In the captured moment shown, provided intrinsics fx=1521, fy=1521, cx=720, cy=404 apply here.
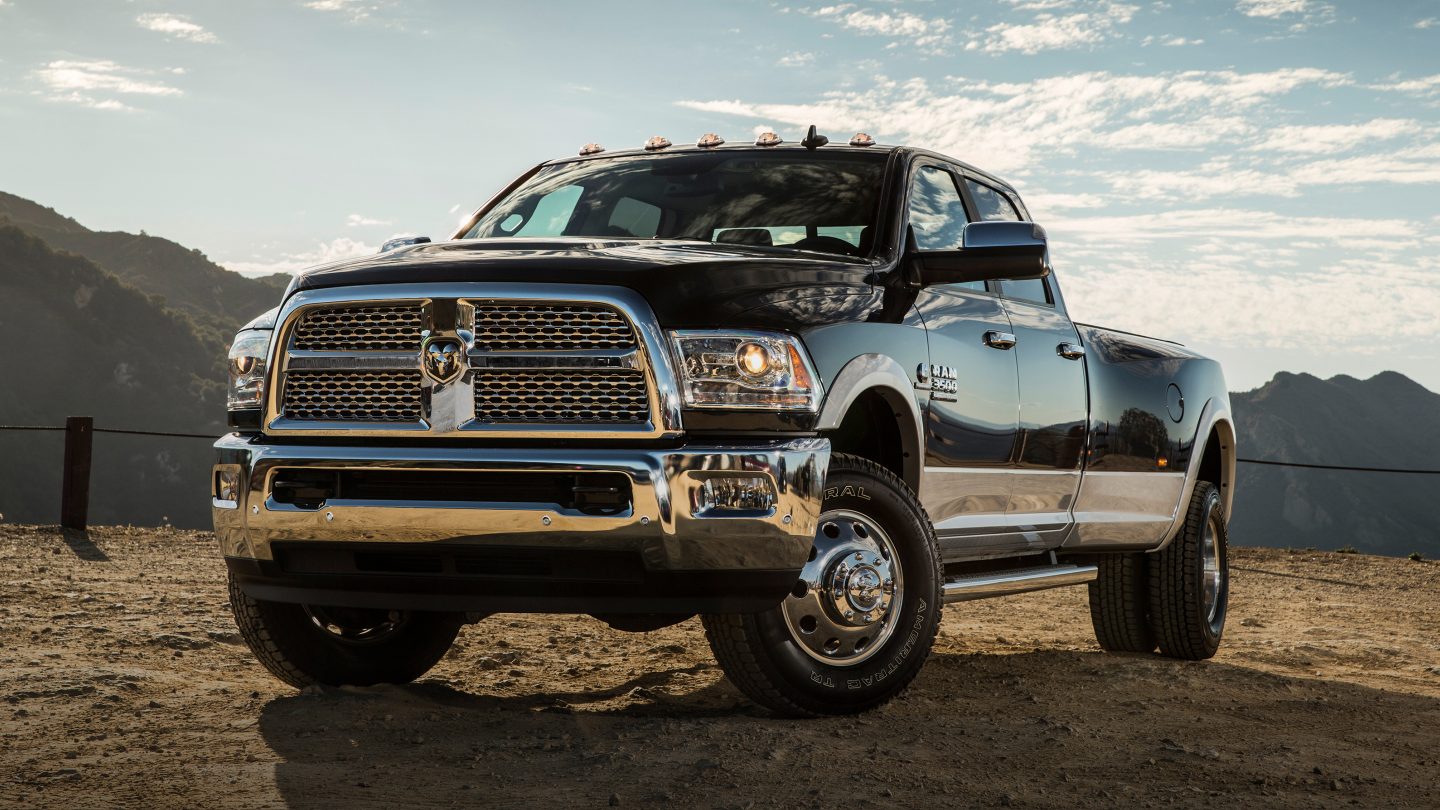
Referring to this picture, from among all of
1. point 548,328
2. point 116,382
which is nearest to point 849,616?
point 548,328

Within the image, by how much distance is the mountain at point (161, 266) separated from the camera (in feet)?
513

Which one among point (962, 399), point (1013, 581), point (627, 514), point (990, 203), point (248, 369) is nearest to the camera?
point (627, 514)

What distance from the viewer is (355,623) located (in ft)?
17.9

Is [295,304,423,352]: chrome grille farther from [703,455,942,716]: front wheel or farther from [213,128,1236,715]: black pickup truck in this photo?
[703,455,942,716]: front wheel

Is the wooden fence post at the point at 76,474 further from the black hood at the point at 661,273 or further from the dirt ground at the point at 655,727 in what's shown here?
the black hood at the point at 661,273

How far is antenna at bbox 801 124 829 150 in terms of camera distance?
583 centimetres

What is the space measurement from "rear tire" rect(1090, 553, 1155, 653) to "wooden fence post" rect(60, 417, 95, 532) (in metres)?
8.91

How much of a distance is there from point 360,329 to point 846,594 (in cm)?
161

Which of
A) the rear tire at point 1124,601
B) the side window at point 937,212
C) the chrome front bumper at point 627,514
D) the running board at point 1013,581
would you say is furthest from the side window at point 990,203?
the chrome front bumper at point 627,514

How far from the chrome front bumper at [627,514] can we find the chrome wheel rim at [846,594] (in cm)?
25

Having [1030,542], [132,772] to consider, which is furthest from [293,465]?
[1030,542]

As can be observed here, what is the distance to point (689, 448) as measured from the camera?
13.3 feet

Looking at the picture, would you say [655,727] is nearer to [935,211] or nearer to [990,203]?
Result: [935,211]

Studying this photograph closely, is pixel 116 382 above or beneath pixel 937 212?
beneath
